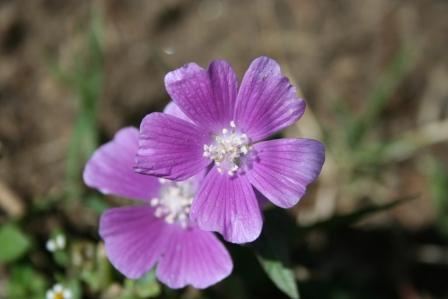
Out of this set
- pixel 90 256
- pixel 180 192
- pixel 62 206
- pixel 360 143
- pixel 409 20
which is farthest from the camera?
pixel 409 20

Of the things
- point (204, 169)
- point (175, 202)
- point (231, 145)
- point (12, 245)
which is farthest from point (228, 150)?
point (12, 245)

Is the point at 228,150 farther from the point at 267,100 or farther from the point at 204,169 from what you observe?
the point at 267,100

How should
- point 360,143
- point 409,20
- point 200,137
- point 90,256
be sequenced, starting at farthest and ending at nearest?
point 409,20, point 360,143, point 90,256, point 200,137

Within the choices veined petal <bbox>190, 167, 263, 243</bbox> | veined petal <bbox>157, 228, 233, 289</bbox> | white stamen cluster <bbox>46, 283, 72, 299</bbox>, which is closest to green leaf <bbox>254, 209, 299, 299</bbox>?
veined petal <bbox>157, 228, 233, 289</bbox>

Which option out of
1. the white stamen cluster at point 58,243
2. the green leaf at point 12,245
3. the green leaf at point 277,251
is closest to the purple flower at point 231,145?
the green leaf at point 277,251

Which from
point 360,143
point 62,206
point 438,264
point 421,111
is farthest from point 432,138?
point 62,206

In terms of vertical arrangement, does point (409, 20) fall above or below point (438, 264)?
above

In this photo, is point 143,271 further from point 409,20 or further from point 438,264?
point 409,20

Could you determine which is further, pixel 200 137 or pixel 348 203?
pixel 348 203
